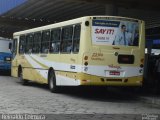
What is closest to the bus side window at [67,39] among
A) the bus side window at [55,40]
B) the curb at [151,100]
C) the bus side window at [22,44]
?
the bus side window at [55,40]

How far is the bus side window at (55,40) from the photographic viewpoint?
19.6 m

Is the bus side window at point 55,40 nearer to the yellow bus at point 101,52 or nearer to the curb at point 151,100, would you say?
the yellow bus at point 101,52

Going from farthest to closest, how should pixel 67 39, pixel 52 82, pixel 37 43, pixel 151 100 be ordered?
pixel 37 43
pixel 52 82
pixel 67 39
pixel 151 100

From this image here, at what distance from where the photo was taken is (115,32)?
57.1ft

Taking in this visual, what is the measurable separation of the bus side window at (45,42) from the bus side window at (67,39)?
77.4 inches

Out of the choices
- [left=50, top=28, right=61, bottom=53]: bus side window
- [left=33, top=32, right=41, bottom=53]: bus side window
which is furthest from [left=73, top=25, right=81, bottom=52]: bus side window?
[left=33, top=32, right=41, bottom=53]: bus side window

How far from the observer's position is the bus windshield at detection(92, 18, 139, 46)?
17.2 metres

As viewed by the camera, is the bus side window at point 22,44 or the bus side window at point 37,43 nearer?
the bus side window at point 37,43

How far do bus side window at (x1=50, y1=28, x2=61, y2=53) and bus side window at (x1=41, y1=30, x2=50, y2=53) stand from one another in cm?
52

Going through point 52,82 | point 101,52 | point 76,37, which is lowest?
point 52,82

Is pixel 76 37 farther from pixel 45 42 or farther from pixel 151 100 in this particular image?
pixel 45 42

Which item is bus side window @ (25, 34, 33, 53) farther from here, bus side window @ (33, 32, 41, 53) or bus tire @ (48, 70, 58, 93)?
bus tire @ (48, 70, 58, 93)

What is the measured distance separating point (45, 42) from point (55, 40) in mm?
1435

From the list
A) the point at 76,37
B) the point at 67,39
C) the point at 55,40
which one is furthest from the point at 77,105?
the point at 55,40
